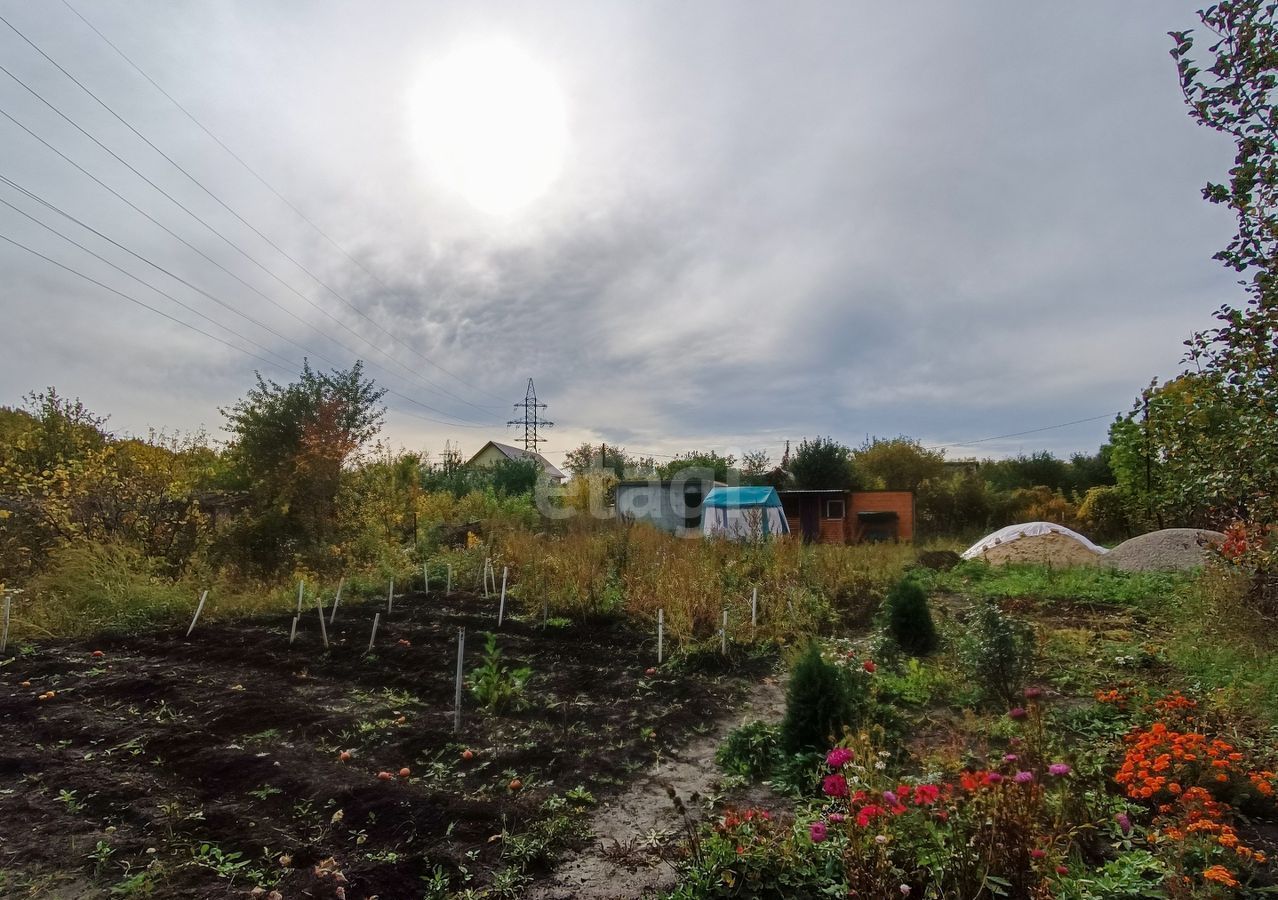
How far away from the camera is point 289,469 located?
8906mm

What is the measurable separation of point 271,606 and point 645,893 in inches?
260

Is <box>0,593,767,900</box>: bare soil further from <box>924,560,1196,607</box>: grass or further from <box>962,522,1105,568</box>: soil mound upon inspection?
<box>962,522,1105,568</box>: soil mound

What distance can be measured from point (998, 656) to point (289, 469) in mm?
8853

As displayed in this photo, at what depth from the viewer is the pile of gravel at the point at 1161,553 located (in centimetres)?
906

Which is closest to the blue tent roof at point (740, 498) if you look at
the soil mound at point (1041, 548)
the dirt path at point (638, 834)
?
the soil mound at point (1041, 548)

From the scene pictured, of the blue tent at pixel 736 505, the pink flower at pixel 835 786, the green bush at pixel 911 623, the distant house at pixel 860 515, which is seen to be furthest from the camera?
the distant house at pixel 860 515

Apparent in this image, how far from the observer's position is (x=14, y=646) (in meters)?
5.62

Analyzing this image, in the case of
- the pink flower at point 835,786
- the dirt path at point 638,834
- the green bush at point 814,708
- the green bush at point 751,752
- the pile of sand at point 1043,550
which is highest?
the pile of sand at point 1043,550

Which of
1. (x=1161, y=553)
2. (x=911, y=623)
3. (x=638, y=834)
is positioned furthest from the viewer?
(x=1161, y=553)

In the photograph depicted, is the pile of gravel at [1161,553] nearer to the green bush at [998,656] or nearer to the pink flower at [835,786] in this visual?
the green bush at [998,656]

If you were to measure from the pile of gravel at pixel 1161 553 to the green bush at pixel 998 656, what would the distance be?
266 inches

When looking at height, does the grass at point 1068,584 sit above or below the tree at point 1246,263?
below

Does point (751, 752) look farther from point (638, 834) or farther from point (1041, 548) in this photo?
point (1041, 548)

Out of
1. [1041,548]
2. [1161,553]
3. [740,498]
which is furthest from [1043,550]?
[740,498]
